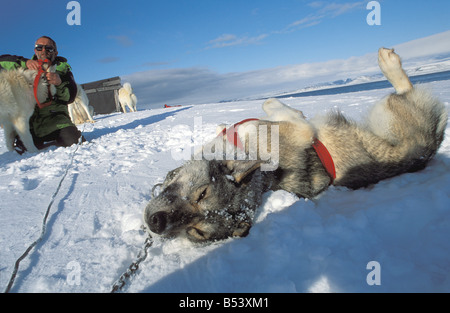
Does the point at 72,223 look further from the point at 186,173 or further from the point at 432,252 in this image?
the point at 432,252

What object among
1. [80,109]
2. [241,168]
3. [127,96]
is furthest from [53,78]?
[127,96]

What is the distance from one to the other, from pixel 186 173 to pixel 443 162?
9.69 ft

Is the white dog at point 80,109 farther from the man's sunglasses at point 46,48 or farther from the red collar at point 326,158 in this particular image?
the red collar at point 326,158

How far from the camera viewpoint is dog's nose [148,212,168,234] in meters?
1.71

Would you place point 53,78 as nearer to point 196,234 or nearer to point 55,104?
point 55,104

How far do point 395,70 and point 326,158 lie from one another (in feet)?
6.43

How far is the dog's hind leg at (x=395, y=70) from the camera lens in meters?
3.15

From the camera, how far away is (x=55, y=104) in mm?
5641

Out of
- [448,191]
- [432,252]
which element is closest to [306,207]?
[432,252]

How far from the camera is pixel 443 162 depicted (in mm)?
2572

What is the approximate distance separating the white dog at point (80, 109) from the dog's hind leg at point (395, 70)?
11.4 m

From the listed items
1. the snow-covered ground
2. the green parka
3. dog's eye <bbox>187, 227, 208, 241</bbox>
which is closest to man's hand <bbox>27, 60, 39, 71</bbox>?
the green parka

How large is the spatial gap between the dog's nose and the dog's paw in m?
3.65
